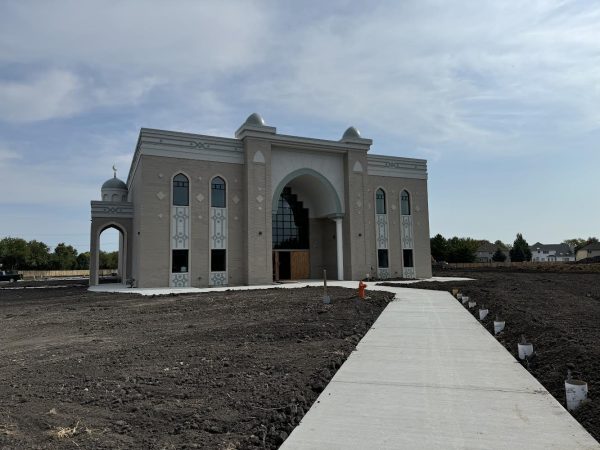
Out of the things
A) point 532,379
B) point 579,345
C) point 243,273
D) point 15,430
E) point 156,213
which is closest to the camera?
point 15,430

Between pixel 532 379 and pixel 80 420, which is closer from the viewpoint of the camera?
pixel 80 420

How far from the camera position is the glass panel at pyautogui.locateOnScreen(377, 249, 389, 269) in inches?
1189

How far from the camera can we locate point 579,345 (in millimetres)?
6949

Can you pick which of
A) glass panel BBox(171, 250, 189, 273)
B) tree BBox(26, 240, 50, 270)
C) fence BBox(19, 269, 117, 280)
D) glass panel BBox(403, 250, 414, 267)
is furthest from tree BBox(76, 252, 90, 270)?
glass panel BBox(403, 250, 414, 267)

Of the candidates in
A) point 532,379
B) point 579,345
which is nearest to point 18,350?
point 532,379

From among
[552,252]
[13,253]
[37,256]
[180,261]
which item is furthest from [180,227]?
[552,252]

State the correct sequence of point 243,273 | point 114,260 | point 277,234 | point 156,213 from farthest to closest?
point 114,260 → point 277,234 → point 243,273 → point 156,213

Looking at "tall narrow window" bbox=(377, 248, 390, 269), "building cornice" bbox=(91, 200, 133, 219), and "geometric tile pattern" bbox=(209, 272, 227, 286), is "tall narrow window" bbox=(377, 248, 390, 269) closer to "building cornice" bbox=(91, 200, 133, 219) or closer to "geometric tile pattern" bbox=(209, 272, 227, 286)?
A: "geometric tile pattern" bbox=(209, 272, 227, 286)

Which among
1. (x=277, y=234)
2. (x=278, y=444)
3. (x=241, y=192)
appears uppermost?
(x=241, y=192)

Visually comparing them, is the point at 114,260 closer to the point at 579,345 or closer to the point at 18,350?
the point at 18,350

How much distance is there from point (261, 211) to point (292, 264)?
5.81 metres

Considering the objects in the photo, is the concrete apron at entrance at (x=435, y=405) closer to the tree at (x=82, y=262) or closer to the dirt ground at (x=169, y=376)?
the dirt ground at (x=169, y=376)

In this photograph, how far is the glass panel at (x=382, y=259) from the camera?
30203 mm

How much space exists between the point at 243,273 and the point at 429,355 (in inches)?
756
